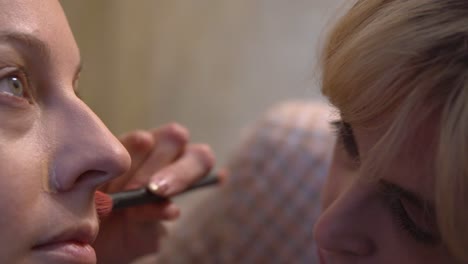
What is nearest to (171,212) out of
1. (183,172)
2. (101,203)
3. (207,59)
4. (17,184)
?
(183,172)

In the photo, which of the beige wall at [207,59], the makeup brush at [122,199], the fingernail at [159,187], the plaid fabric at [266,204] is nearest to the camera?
the makeup brush at [122,199]

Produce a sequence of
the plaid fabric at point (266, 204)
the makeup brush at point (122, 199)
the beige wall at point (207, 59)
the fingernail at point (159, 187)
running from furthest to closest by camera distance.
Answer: the beige wall at point (207, 59) → the plaid fabric at point (266, 204) → the fingernail at point (159, 187) → the makeup brush at point (122, 199)

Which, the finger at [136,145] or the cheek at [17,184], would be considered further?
the finger at [136,145]

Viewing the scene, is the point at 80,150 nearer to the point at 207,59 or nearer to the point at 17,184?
the point at 17,184

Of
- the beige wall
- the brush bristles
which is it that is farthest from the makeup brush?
the beige wall

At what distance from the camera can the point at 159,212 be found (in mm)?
613

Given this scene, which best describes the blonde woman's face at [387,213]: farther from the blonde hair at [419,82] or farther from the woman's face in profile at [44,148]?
the woman's face in profile at [44,148]

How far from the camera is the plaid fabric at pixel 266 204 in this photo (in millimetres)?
798

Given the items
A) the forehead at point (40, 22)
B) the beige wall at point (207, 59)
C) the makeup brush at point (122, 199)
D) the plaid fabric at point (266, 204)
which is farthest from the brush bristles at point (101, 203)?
the beige wall at point (207, 59)

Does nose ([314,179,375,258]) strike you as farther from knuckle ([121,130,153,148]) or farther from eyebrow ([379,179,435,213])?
knuckle ([121,130,153,148])

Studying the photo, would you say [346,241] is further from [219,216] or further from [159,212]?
[219,216]

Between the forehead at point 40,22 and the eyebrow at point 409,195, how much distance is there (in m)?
0.23

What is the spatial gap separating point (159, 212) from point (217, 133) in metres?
0.66

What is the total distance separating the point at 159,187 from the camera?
1.91 feet
